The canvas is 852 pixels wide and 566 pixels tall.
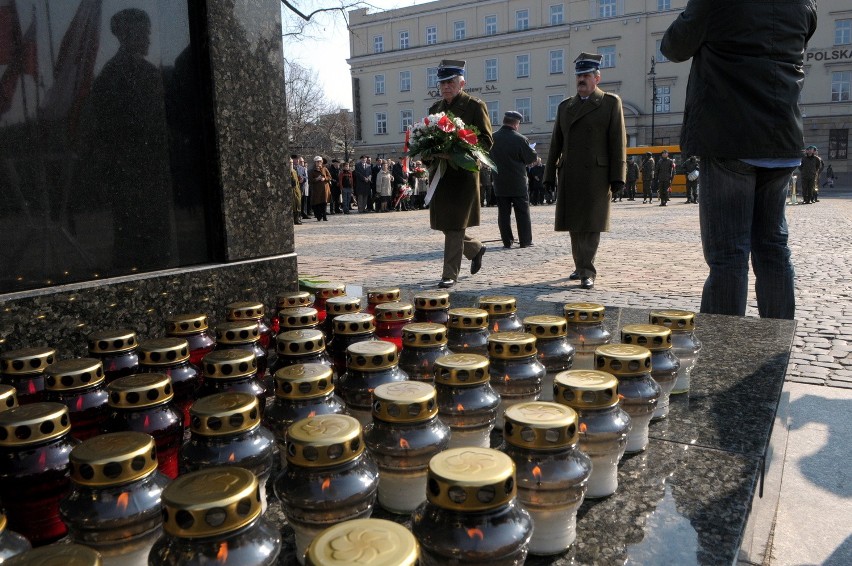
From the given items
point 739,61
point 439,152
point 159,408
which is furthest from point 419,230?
point 159,408

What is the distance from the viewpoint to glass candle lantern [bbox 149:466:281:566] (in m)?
0.99

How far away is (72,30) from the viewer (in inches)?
99.0

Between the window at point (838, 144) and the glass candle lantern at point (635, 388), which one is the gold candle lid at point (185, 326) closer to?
the glass candle lantern at point (635, 388)

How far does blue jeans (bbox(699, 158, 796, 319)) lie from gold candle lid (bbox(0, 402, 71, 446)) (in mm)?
3153

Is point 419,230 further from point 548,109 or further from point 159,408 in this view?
point 548,109

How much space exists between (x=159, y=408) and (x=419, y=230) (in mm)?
14449

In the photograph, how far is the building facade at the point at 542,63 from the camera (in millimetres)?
46500

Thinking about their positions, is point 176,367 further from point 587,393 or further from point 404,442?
point 587,393

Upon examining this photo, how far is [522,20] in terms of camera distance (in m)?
58.5

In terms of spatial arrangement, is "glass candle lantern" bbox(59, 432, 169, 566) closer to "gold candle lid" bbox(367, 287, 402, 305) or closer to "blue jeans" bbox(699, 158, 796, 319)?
"gold candle lid" bbox(367, 287, 402, 305)

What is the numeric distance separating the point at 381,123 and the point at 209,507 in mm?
65612

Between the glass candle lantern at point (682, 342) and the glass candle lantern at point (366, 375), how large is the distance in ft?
3.38

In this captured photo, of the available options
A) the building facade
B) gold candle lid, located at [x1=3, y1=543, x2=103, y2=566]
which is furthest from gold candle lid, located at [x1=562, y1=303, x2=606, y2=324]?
the building facade

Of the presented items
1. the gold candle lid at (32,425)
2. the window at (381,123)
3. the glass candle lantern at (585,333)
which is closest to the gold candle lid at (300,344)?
the gold candle lid at (32,425)
